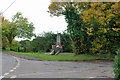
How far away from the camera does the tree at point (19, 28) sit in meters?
45.2

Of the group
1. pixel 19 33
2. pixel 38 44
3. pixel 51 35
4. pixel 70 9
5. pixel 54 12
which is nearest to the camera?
pixel 70 9

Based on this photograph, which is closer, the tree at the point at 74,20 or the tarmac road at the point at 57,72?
the tarmac road at the point at 57,72

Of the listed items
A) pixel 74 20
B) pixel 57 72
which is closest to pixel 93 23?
pixel 74 20

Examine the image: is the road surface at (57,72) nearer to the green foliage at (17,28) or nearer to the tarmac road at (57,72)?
the tarmac road at (57,72)

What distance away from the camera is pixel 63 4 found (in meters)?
24.9

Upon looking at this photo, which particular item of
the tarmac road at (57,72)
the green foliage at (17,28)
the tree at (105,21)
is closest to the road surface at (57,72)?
the tarmac road at (57,72)

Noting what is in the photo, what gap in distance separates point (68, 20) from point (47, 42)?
14136 mm

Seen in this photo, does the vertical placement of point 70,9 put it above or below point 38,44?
above

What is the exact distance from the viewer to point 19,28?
46.1 m

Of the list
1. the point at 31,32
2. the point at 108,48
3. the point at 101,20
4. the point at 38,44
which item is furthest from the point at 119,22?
the point at 31,32

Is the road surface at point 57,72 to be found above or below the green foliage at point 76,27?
below

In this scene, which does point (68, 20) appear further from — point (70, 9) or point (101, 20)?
point (101, 20)

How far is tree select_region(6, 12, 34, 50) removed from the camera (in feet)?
148

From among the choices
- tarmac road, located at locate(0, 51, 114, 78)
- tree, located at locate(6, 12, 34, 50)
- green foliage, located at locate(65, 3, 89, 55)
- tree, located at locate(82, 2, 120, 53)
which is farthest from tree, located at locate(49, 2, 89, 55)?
tree, located at locate(6, 12, 34, 50)
